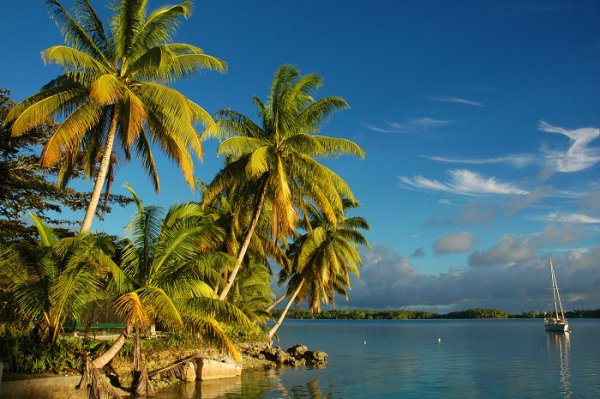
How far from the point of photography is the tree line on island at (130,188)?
13.9m

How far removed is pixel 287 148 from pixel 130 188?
25.4ft

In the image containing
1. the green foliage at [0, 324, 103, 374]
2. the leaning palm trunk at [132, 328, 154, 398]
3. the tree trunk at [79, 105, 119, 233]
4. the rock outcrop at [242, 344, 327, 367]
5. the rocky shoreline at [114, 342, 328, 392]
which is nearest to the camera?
the green foliage at [0, 324, 103, 374]

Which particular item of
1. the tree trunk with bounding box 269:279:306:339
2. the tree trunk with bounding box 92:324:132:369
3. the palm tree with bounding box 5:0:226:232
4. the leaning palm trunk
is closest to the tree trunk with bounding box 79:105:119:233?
the palm tree with bounding box 5:0:226:232

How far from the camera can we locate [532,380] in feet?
84.5

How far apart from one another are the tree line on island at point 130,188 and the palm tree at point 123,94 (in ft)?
0.14

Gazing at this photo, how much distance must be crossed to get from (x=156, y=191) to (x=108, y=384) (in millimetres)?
7659

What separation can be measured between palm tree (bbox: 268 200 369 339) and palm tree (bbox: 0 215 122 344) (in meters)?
17.3

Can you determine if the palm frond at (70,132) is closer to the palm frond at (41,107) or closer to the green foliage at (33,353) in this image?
the palm frond at (41,107)

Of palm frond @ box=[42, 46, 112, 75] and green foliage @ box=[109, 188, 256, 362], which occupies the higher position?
palm frond @ box=[42, 46, 112, 75]

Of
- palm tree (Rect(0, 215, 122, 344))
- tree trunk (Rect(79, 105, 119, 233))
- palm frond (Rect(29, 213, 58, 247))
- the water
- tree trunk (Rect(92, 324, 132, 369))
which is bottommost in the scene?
the water

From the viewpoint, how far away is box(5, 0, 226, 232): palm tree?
16.0m

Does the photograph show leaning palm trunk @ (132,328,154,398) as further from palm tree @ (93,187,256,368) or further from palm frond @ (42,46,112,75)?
palm frond @ (42,46,112,75)

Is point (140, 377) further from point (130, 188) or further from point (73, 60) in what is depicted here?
point (73, 60)

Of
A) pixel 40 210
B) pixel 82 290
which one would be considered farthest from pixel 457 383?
pixel 40 210
